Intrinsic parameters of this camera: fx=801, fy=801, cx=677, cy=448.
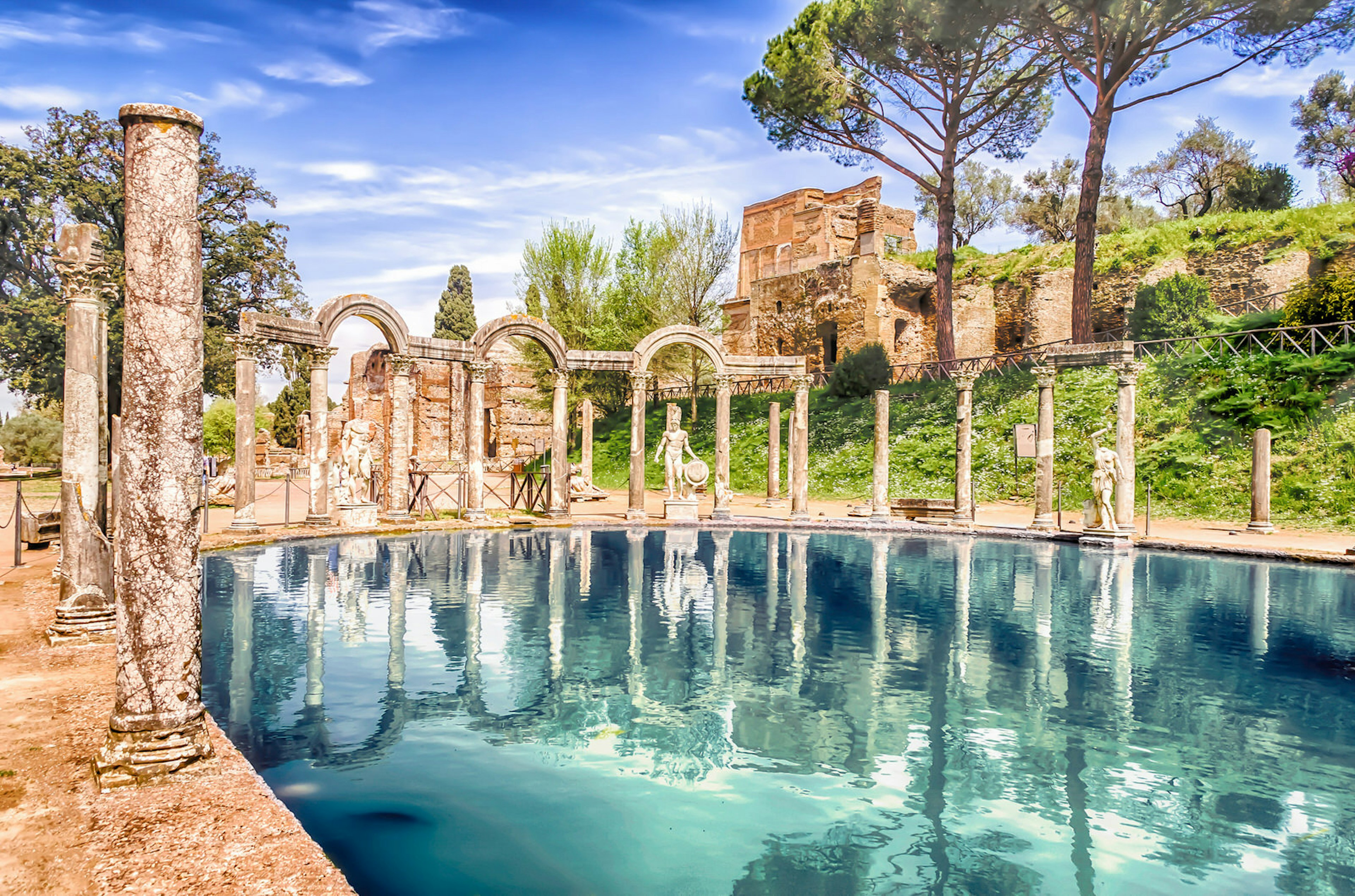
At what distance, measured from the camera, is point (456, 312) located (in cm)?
4291

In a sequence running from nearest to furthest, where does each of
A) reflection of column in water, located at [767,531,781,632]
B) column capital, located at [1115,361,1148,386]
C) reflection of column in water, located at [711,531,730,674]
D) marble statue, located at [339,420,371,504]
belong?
reflection of column in water, located at [711,531,730,674]
reflection of column in water, located at [767,531,781,632]
marble statue, located at [339,420,371,504]
column capital, located at [1115,361,1148,386]

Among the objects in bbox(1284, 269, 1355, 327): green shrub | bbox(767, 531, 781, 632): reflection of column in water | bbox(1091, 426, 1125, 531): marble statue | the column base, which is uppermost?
bbox(1284, 269, 1355, 327): green shrub

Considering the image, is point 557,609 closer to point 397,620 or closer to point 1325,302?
point 397,620

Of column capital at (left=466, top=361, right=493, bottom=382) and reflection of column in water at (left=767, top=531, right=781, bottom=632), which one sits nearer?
reflection of column in water at (left=767, top=531, right=781, bottom=632)

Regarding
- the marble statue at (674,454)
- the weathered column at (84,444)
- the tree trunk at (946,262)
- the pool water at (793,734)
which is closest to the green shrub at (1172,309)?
the tree trunk at (946,262)

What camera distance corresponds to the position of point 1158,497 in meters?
20.1

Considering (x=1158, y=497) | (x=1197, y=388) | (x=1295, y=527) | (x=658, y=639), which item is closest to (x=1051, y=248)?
(x=1197, y=388)

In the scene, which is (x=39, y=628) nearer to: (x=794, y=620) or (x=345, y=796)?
(x=345, y=796)

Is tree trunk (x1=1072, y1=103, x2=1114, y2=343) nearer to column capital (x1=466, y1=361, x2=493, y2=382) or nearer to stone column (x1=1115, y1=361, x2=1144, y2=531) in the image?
stone column (x1=1115, y1=361, x2=1144, y2=531)

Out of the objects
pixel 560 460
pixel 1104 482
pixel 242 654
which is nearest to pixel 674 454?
pixel 560 460

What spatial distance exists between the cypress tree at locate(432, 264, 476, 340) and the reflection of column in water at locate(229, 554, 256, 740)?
33.0m

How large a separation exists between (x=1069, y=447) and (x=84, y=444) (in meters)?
22.1

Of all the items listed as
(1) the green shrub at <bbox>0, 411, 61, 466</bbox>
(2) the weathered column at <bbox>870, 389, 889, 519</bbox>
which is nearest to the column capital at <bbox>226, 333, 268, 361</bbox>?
(2) the weathered column at <bbox>870, 389, 889, 519</bbox>

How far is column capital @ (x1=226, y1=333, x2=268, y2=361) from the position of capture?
14.9 metres
